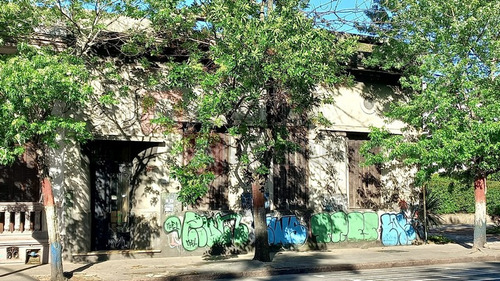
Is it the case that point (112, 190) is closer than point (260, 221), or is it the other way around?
point (260, 221)

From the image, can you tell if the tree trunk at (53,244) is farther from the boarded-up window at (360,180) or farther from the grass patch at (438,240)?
the grass patch at (438,240)

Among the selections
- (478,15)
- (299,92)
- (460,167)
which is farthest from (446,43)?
(299,92)

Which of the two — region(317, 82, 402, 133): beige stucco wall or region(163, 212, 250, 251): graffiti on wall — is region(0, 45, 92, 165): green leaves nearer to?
region(163, 212, 250, 251): graffiti on wall

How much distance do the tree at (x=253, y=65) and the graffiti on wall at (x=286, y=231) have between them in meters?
3.11

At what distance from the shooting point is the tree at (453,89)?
17250 mm

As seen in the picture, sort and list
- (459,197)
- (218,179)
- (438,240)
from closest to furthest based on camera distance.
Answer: (218,179) < (438,240) < (459,197)

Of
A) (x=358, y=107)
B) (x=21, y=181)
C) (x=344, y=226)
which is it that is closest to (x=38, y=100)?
(x=21, y=181)

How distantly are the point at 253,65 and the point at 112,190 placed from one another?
6.85 m

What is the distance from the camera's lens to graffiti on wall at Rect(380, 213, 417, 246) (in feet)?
71.2

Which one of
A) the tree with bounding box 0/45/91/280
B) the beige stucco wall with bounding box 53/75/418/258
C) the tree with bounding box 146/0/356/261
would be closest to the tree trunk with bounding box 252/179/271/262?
the tree with bounding box 146/0/356/261

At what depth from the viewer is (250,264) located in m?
15.9

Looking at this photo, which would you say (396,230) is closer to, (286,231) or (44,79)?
(286,231)

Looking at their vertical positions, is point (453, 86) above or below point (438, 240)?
above

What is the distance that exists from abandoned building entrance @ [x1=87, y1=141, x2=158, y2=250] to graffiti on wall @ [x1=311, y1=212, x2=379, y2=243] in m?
6.39
